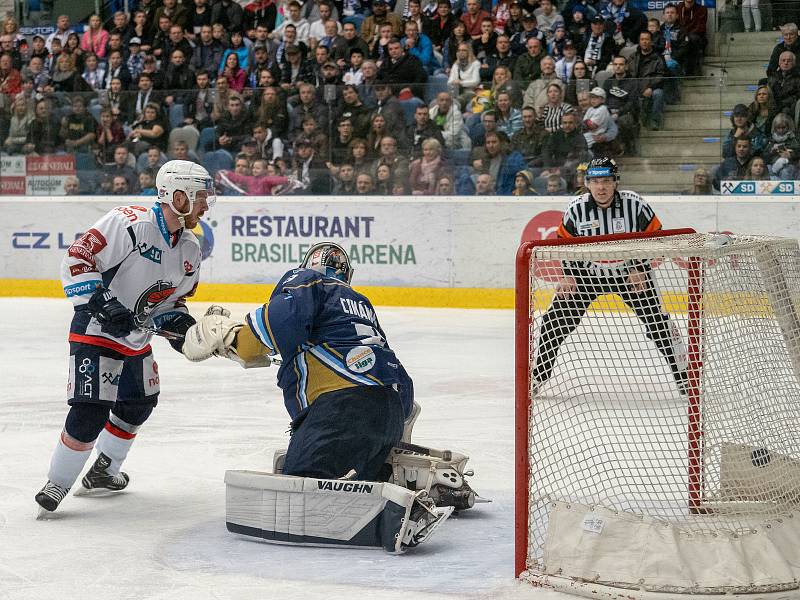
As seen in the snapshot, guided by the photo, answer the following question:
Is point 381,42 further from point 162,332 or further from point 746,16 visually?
point 162,332

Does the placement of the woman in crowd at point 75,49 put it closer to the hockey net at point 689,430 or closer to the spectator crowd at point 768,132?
the spectator crowd at point 768,132

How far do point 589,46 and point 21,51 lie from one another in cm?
600

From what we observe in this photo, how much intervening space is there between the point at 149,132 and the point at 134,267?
7.61 metres

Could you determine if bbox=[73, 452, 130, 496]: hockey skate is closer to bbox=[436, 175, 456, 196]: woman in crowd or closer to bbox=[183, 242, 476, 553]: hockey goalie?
bbox=[183, 242, 476, 553]: hockey goalie

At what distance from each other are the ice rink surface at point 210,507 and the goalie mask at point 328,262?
812 mm

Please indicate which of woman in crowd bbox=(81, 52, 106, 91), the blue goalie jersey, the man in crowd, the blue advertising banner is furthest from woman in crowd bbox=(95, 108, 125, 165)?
the blue goalie jersey

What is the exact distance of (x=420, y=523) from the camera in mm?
3492

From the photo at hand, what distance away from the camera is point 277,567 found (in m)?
3.44

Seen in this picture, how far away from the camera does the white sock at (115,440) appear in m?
4.36

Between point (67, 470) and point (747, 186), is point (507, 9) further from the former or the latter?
point (67, 470)

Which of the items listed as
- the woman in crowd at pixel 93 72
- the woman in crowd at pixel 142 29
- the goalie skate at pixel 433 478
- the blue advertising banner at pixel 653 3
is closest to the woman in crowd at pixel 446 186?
the blue advertising banner at pixel 653 3

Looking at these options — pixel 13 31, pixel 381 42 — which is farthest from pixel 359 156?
pixel 13 31

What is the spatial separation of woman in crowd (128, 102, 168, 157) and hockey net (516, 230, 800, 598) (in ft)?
26.9

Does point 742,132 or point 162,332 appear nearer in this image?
point 162,332
